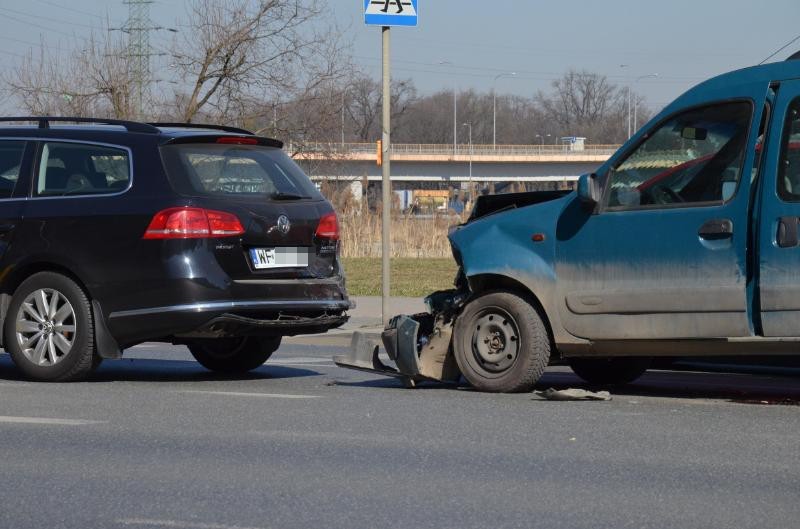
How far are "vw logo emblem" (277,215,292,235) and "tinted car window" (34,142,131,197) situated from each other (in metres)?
1.14

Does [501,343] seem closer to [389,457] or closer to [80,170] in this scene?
[389,457]

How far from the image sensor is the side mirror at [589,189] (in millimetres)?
8688

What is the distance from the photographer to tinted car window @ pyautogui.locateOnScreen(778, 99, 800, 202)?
807 centimetres

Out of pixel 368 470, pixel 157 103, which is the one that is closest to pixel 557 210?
pixel 368 470

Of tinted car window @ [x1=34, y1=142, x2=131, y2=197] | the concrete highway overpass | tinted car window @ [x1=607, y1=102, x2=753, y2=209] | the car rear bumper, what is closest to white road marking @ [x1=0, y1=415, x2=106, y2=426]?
the car rear bumper

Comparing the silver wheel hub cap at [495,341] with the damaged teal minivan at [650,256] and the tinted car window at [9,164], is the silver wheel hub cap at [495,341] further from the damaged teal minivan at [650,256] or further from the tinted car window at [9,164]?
the tinted car window at [9,164]

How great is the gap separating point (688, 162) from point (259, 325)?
3266 millimetres

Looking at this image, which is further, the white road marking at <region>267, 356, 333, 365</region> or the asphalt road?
the white road marking at <region>267, 356, 333, 365</region>

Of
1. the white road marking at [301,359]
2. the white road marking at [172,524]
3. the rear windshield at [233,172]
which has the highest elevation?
the rear windshield at [233,172]

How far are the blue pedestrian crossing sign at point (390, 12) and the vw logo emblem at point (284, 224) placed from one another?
203 inches

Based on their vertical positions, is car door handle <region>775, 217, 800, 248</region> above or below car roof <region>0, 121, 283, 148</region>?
below

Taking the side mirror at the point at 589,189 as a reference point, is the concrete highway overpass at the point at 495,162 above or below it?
above

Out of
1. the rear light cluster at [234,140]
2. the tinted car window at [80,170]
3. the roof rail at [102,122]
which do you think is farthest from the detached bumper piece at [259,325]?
the roof rail at [102,122]

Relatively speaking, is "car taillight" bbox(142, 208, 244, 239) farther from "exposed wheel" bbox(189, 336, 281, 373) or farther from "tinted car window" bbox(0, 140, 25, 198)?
"exposed wheel" bbox(189, 336, 281, 373)
